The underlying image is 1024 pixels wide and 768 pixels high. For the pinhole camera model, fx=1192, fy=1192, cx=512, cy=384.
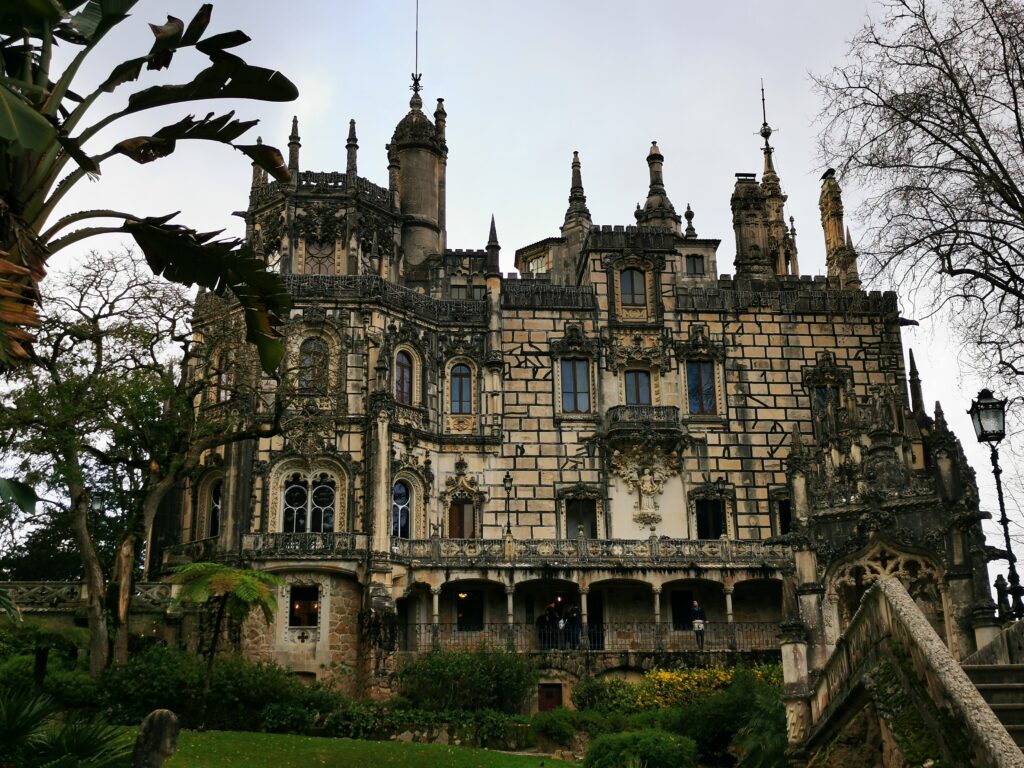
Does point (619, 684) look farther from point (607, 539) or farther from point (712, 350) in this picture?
point (712, 350)

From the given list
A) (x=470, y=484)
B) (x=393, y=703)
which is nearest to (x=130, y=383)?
(x=393, y=703)

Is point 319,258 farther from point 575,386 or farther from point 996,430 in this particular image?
point 996,430

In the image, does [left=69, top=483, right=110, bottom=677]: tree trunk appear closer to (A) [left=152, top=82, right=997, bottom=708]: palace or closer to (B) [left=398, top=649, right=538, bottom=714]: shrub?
(A) [left=152, top=82, right=997, bottom=708]: palace

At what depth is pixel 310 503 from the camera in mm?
40812

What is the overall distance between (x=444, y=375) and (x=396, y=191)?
10.4m

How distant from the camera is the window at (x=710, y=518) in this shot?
43844 millimetres

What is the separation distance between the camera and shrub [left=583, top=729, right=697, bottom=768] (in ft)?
76.4

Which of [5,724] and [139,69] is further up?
[139,69]

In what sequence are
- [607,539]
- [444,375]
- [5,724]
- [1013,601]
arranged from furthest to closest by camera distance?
[444,375]
[607,539]
[1013,601]
[5,724]

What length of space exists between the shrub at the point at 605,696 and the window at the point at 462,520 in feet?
28.3

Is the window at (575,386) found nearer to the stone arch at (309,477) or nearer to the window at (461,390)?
the window at (461,390)

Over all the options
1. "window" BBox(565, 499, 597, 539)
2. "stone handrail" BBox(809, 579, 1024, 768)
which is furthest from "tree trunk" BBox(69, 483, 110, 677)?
"stone handrail" BBox(809, 579, 1024, 768)

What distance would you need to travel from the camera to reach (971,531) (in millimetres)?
18844

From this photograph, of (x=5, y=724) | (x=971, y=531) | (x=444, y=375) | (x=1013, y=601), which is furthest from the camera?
(x=444, y=375)
